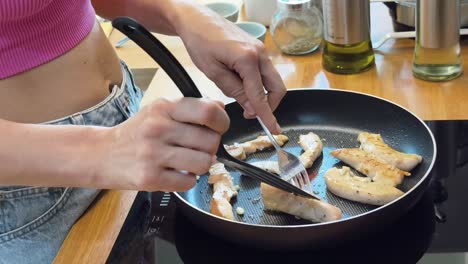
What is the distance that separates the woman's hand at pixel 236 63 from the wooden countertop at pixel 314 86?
0.21 m

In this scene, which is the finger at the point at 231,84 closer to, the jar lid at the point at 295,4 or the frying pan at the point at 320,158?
the frying pan at the point at 320,158

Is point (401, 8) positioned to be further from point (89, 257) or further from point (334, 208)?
point (89, 257)

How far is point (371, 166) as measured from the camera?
890 millimetres

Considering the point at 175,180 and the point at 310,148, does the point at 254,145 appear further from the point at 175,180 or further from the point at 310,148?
the point at 175,180

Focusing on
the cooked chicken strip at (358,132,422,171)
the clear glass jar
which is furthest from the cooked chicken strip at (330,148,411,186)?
the clear glass jar

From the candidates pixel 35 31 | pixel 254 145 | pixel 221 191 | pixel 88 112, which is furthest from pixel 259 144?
pixel 35 31

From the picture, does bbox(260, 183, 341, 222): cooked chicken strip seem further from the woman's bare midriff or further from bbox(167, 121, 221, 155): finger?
the woman's bare midriff

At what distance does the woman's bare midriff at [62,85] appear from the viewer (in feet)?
2.85

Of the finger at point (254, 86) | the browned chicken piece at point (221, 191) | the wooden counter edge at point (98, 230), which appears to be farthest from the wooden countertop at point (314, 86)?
the finger at point (254, 86)

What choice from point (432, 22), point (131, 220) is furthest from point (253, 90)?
point (432, 22)

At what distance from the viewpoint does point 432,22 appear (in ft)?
3.44

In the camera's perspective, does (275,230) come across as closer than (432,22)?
Yes

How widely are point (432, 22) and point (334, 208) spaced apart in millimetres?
420

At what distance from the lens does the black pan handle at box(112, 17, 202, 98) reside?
599mm
